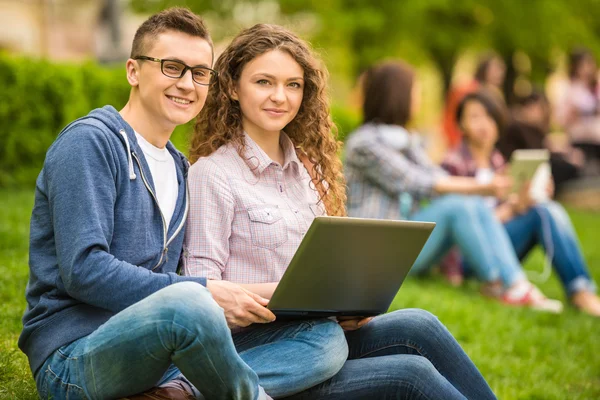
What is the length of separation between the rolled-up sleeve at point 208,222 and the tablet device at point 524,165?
3.35 m

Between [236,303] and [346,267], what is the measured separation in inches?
15.5

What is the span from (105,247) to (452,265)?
4622mm

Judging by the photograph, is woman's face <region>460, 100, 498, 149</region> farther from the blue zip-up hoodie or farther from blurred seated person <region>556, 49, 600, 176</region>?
blurred seated person <region>556, 49, 600, 176</region>


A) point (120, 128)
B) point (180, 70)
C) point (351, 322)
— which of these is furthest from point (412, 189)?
point (120, 128)

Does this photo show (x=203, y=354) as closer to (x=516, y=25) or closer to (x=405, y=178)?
(x=405, y=178)

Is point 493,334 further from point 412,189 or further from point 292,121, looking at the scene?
point 292,121

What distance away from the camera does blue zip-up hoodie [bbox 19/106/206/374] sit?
2.39 meters

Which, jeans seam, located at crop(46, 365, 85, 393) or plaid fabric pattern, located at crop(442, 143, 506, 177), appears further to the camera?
A: plaid fabric pattern, located at crop(442, 143, 506, 177)

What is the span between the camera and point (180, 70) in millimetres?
2746

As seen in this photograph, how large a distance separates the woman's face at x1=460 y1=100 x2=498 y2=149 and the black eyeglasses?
3.87 m

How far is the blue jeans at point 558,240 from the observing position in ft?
20.1

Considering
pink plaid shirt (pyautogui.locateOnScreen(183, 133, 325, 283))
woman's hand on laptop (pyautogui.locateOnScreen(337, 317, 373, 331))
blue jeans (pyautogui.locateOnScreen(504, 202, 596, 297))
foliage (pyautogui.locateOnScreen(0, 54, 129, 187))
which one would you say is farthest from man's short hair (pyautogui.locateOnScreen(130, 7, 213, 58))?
foliage (pyautogui.locateOnScreen(0, 54, 129, 187))

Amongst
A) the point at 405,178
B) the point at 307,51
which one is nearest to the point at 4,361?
the point at 307,51

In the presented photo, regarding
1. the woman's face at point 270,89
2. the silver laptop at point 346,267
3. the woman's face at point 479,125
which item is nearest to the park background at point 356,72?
the woman's face at point 270,89
